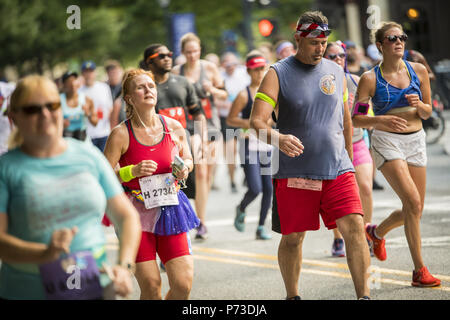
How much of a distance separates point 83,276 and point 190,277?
1.57 m

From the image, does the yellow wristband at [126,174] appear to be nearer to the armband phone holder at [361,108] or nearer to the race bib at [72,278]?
the race bib at [72,278]

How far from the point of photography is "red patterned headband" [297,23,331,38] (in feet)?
18.4

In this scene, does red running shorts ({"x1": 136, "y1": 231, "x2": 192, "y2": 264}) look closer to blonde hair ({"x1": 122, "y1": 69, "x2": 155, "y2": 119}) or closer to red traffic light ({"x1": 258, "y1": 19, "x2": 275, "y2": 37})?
blonde hair ({"x1": 122, "y1": 69, "x2": 155, "y2": 119})

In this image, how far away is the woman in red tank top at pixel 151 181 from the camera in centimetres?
499

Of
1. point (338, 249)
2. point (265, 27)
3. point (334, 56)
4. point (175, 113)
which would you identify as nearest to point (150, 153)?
point (175, 113)

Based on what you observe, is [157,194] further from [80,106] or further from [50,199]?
[80,106]

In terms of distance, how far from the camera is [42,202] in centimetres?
334

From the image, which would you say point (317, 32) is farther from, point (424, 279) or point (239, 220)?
point (239, 220)

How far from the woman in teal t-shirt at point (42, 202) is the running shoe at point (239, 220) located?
6.21m

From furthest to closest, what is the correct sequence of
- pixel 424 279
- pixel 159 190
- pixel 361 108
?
1. pixel 361 108
2. pixel 424 279
3. pixel 159 190

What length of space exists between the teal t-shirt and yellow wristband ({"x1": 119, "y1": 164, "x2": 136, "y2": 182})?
1561 millimetres

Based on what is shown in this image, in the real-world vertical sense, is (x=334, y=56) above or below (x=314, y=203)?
above

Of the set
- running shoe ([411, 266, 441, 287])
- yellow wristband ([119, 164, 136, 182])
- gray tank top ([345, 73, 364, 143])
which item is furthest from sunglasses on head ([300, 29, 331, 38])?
gray tank top ([345, 73, 364, 143])
